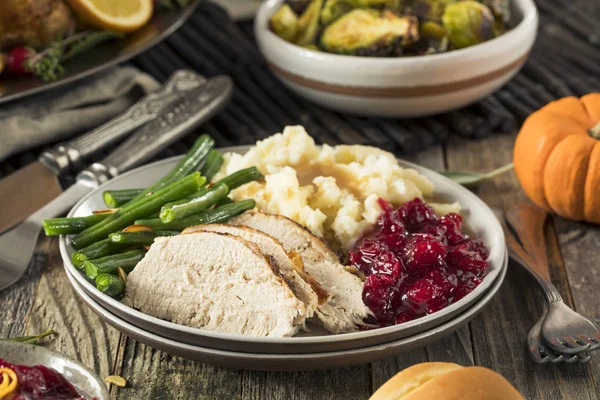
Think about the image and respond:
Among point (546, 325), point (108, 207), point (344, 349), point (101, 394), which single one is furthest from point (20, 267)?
point (546, 325)

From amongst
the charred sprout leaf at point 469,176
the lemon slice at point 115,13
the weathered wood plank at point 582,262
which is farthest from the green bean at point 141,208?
the lemon slice at point 115,13

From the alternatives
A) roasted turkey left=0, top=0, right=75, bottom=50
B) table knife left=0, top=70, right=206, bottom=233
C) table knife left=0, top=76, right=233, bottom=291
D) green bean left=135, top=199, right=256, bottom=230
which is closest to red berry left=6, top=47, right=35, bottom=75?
roasted turkey left=0, top=0, right=75, bottom=50

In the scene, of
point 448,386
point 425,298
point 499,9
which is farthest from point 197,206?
point 499,9

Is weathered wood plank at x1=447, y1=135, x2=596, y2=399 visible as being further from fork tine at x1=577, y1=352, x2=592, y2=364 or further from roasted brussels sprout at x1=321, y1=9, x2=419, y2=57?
roasted brussels sprout at x1=321, y1=9, x2=419, y2=57

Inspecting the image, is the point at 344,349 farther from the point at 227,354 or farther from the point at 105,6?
the point at 105,6

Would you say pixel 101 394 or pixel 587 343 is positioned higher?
pixel 101 394

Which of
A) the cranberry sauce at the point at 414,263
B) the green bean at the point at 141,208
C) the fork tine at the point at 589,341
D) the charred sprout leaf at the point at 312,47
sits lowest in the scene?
the fork tine at the point at 589,341

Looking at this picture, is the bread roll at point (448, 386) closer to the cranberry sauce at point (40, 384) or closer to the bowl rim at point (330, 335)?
the bowl rim at point (330, 335)
